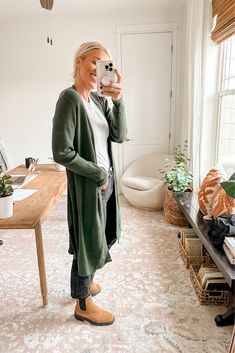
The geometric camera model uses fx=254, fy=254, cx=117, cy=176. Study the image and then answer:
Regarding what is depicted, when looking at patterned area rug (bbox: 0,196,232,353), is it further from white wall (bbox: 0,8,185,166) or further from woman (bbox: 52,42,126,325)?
white wall (bbox: 0,8,185,166)

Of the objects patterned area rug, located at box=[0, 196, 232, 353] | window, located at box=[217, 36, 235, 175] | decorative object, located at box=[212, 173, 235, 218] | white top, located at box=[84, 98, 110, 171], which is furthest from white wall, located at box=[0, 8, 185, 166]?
decorative object, located at box=[212, 173, 235, 218]

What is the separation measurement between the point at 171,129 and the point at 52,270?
2400 mm

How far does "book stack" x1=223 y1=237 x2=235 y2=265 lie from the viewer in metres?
1.29

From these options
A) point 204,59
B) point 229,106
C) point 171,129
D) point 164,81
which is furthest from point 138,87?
point 229,106

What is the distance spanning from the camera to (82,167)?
1.11 meters

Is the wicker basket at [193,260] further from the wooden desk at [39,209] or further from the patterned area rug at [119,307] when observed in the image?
the wooden desk at [39,209]

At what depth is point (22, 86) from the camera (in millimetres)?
3424

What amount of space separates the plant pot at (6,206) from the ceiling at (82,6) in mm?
2444

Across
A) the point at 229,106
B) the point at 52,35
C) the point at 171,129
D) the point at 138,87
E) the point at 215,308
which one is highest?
the point at 52,35

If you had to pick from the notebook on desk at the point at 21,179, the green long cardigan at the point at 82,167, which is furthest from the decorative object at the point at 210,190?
the notebook on desk at the point at 21,179

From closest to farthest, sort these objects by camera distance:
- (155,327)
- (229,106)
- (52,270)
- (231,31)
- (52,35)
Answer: (155,327)
(231,31)
(52,270)
(229,106)
(52,35)

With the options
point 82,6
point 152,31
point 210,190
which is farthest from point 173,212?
point 82,6

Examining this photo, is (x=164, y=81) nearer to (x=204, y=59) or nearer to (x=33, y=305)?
(x=204, y=59)

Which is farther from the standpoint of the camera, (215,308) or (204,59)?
(204,59)
